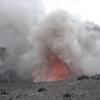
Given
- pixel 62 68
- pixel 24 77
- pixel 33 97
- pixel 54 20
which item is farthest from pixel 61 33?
pixel 33 97

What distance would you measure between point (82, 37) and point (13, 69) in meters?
31.4

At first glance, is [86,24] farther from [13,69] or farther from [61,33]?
[13,69]

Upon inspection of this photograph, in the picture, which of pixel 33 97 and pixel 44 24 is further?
pixel 44 24

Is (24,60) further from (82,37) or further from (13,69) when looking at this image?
(82,37)

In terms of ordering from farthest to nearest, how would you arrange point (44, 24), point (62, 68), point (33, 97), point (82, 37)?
point (82, 37) → point (44, 24) → point (62, 68) → point (33, 97)

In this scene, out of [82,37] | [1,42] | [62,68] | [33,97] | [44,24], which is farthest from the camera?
[1,42]

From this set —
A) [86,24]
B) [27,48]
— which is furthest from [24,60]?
[86,24]

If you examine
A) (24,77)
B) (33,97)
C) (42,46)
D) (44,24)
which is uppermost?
(44,24)

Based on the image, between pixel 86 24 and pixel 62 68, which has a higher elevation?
pixel 86 24

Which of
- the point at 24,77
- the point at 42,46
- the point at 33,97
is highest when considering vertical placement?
the point at 42,46

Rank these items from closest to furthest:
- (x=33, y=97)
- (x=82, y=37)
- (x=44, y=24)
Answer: (x=33, y=97)
(x=44, y=24)
(x=82, y=37)

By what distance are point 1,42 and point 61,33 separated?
105 ft

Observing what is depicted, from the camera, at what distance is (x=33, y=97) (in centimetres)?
5816

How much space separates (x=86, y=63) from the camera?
11362cm
